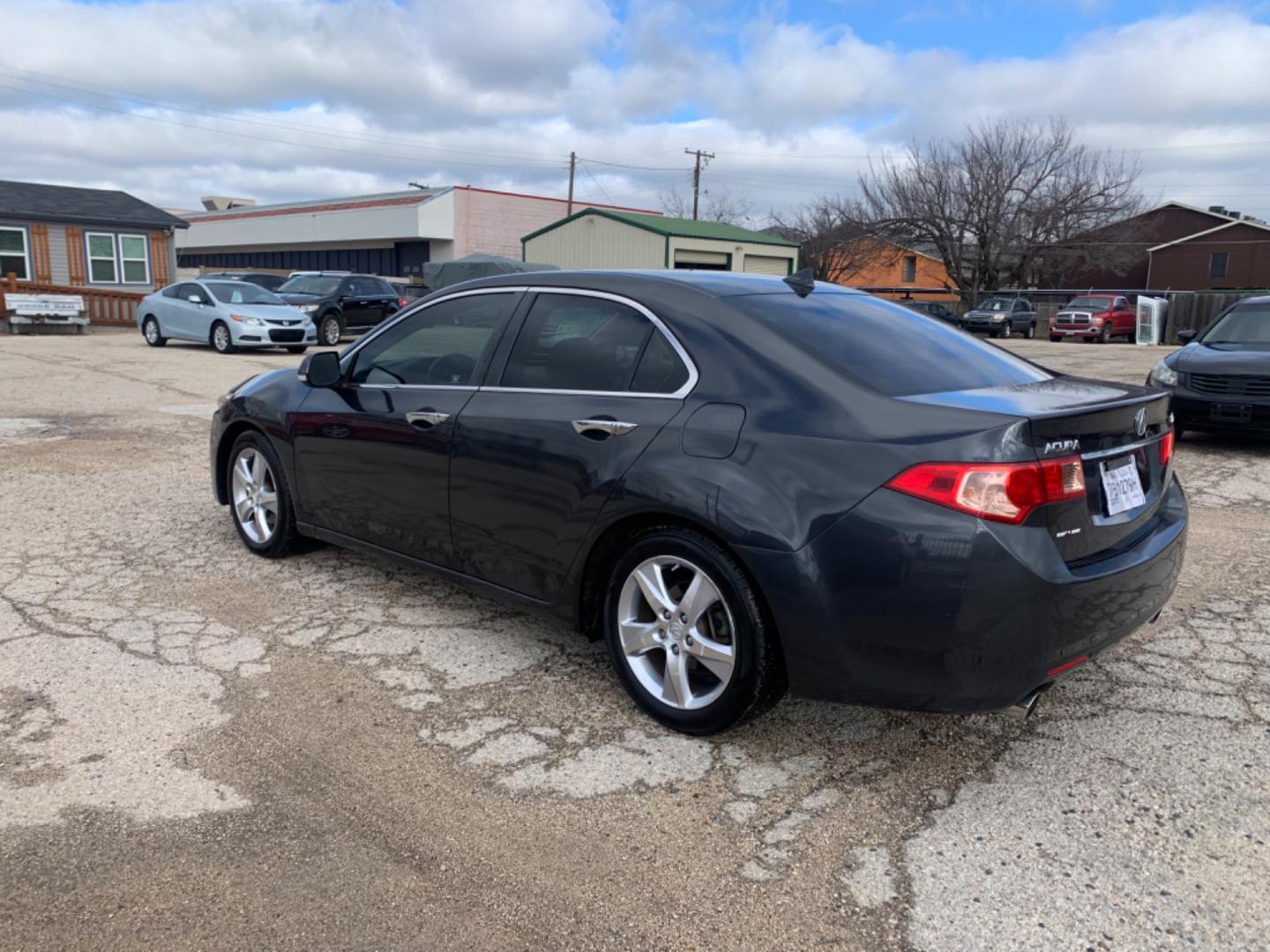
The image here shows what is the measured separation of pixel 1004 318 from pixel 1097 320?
4154 mm

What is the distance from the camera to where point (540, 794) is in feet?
10.1

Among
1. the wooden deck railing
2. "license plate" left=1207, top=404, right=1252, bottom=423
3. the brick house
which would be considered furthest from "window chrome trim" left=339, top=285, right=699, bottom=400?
the brick house

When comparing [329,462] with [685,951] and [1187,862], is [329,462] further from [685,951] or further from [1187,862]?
[1187,862]

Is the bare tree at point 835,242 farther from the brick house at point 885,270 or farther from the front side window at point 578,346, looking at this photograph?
the front side window at point 578,346

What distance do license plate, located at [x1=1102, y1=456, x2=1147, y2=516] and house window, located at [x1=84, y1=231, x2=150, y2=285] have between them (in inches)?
1340

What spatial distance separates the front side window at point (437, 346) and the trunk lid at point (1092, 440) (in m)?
1.93

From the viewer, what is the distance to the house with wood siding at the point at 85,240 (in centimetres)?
2955

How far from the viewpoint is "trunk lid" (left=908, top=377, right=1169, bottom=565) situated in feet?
9.56

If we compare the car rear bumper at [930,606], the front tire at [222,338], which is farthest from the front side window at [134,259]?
the car rear bumper at [930,606]

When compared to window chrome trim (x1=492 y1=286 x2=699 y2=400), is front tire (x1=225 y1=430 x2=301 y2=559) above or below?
below

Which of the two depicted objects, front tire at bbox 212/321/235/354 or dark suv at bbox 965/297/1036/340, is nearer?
front tire at bbox 212/321/235/354

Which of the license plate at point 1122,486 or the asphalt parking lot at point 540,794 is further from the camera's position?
the license plate at point 1122,486

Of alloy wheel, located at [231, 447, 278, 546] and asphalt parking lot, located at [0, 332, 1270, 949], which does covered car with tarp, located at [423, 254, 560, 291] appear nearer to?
alloy wheel, located at [231, 447, 278, 546]

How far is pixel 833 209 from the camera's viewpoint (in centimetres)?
4959
